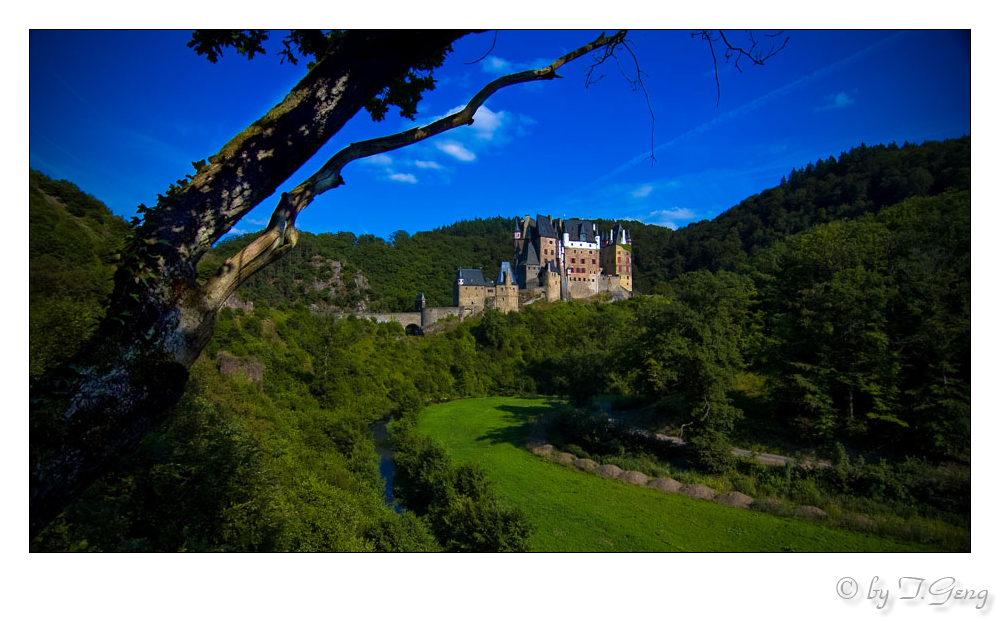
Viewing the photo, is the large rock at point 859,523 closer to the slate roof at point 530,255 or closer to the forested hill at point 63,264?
the forested hill at point 63,264

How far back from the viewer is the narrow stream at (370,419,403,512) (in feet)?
37.0

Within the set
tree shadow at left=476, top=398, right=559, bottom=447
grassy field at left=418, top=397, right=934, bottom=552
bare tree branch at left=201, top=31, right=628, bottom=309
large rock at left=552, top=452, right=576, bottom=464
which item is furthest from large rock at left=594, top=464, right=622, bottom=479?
bare tree branch at left=201, top=31, right=628, bottom=309

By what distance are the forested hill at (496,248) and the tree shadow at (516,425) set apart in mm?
18261

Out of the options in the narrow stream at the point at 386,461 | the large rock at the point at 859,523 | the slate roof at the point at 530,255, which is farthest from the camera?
the slate roof at the point at 530,255

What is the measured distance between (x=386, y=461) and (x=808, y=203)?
108 ft

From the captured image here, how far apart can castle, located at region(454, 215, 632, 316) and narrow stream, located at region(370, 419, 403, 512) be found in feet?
55.1

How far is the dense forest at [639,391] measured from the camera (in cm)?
537

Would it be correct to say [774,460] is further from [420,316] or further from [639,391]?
[420,316]

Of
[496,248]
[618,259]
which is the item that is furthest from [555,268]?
[496,248]

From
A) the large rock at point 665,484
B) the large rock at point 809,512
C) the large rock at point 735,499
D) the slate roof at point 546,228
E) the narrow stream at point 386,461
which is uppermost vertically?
the slate roof at point 546,228

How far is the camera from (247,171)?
2.05 metres

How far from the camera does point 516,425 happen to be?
19438 mm

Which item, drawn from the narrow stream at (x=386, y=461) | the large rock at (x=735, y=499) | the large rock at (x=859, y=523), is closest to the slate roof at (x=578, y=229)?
the narrow stream at (x=386, y=461)

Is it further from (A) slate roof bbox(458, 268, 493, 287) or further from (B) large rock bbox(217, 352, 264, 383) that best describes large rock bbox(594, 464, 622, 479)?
(A) slate roof bbox(458, 268, 493, 287)
